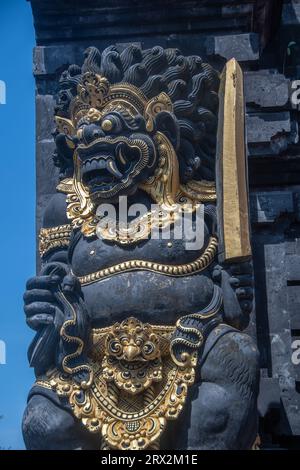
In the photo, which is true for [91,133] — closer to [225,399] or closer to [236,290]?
[236,290]

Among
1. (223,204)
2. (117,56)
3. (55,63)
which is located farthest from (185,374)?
(55,63)

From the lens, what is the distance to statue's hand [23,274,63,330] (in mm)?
7941

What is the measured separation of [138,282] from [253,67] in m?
2.66

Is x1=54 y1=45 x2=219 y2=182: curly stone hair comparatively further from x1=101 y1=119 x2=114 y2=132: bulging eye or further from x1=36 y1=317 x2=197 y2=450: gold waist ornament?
x1=36 y1=317 x2=197 y2=450: gold waist ornament

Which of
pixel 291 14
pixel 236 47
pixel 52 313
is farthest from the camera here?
pixel 291 14

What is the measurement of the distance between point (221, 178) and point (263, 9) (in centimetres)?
180

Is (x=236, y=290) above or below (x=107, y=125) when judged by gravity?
below

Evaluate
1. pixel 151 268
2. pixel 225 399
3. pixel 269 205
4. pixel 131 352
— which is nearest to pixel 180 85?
pixel 269 205

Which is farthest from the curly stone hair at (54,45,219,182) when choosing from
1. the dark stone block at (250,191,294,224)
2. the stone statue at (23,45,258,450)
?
the dark stone block at (250,191,294,224)

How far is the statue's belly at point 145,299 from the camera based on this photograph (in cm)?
798

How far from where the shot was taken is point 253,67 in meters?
9.65

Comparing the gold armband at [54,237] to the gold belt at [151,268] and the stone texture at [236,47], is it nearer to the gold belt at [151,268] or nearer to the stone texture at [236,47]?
the gold belt at [151,268]

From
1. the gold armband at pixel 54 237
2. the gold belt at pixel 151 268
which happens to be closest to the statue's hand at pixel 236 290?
the gold belt at pixel 151 268

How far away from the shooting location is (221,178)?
852 centimetres
